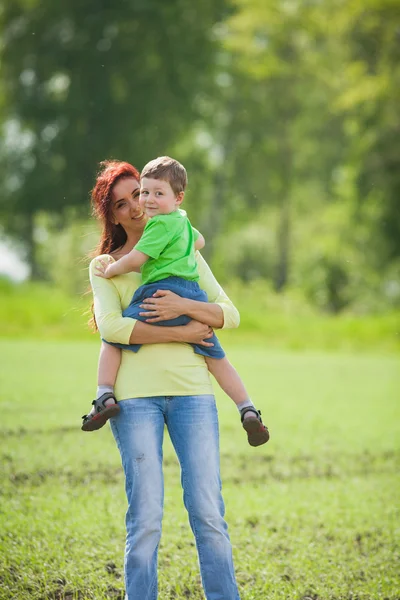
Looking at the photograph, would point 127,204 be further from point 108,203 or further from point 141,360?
point 141,360

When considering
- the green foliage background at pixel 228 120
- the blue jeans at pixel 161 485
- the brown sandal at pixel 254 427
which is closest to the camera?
the blue jeans at pixel 161 485

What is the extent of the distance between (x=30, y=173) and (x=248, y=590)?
2137cm

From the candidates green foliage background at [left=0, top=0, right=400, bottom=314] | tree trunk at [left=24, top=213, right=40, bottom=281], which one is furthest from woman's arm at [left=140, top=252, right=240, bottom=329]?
tree trunk at [left=24, top=213, right=40, bottom=281]

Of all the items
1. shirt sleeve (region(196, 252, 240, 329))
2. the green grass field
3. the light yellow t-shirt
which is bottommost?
the green grass field

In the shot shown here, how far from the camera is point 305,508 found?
6441mm

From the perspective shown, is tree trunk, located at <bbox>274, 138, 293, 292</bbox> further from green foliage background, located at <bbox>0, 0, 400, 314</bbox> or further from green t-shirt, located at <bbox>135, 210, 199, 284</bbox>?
green t-shirt, located at <bbox>135, 210, 199, 284</bbox>

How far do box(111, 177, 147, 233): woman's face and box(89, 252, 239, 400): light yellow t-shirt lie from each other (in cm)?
21

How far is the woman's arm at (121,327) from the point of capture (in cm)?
336

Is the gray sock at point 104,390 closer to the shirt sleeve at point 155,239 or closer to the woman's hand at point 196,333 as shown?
the woman's hand at point 196,333

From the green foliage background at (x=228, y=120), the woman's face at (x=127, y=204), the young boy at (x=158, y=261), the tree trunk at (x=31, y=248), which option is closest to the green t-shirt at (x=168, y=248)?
the young boy at (x=158, y=261)

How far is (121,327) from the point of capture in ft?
11.0

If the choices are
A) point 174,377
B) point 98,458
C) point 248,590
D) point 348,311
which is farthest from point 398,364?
point 174,377

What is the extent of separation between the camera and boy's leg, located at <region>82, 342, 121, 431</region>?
3270 mm

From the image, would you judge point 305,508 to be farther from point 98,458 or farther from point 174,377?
point 174,377
